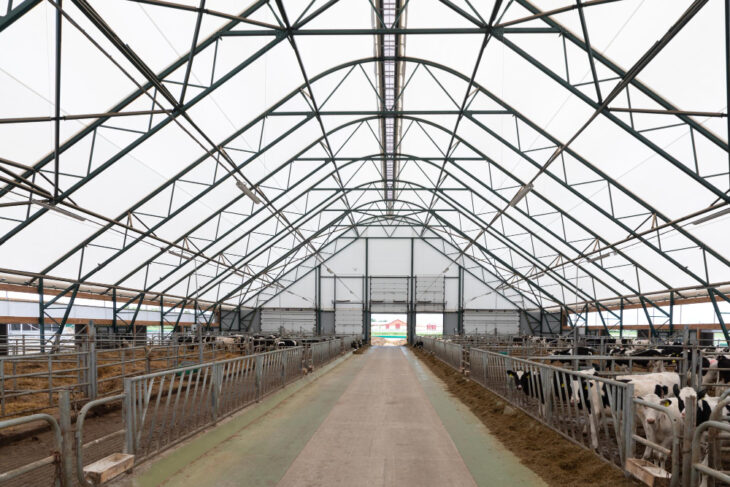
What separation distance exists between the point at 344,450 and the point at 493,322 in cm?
3765

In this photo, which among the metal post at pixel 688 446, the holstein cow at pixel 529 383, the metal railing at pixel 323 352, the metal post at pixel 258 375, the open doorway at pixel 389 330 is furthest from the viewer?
the open doorway at pixel 389 330

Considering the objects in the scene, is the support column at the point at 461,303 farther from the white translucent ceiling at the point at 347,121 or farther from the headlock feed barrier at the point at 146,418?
the headlock feed barrier at the point at 146,418

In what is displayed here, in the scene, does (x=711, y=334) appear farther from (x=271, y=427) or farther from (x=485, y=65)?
(x=271, y=427)

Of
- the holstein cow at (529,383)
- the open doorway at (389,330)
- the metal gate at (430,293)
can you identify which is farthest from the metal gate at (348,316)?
the holstein cow at (529,383)

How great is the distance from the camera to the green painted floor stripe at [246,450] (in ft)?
18.1

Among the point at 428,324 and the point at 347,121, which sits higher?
the point at 347,121

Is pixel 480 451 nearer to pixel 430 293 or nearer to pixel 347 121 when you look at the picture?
pixel 347 121

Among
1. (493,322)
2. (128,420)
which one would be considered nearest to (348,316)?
(493,322)

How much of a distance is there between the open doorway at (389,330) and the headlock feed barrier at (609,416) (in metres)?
32.8

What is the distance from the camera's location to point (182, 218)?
2125 cm

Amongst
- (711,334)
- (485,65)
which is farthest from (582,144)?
(711,334)

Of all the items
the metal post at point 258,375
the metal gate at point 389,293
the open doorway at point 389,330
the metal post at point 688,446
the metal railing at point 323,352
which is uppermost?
the metal gate at point 389,293

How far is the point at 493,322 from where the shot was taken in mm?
42406

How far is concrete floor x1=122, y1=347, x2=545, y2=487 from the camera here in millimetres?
5566
